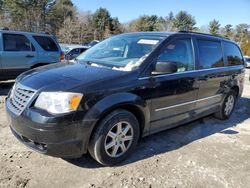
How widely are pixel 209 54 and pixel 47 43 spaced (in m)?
5.23

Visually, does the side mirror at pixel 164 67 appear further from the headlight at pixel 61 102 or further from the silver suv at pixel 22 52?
the silver suv at pixel 22 52

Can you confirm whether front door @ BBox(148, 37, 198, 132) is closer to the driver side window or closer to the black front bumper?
the driver side window

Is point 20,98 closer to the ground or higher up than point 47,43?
closer to the ground

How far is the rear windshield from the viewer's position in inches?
308

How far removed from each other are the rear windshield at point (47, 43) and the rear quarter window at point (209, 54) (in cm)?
508

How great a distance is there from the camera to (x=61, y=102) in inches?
110

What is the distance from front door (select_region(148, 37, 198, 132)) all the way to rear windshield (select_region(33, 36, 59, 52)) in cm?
510

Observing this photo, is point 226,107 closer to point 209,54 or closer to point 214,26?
point 209,54

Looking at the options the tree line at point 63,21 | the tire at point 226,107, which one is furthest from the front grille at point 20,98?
the tree line at point 63,21

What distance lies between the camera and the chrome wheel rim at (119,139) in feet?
10.6

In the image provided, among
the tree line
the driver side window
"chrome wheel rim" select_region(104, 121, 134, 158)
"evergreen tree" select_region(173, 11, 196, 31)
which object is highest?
"evergreen tree" select_region(173, 11, 196, 31)

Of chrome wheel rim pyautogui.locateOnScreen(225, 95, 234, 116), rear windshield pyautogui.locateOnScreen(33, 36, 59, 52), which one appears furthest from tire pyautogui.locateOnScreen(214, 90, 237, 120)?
rear windshield pyautogui.locateOnScreen(33, 36, 59, 52)

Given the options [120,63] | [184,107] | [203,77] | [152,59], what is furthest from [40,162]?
[203,77]

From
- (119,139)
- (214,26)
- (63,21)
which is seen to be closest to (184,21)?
(214,26)
